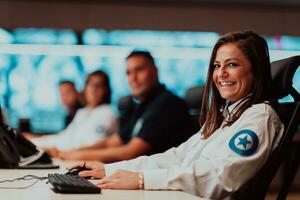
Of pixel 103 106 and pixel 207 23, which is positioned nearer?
pixel 103 106

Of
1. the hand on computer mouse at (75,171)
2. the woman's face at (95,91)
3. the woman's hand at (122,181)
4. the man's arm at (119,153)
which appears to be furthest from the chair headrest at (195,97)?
the woman's face at (95,91)

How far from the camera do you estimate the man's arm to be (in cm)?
292

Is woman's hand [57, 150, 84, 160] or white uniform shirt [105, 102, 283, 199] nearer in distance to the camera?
white uniform shirt [105, 102, 283, 199]

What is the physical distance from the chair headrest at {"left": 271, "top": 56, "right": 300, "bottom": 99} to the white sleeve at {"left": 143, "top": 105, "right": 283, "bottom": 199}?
0.53 ft

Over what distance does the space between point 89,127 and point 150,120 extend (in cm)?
109

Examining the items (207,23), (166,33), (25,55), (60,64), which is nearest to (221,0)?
(207,23)

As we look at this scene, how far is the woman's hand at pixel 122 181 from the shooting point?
49.3 inches

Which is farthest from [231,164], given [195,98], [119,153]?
[119,153]

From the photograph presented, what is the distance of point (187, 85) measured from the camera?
5.00m

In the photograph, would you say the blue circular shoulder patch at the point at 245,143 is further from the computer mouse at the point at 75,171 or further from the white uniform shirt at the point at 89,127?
the white uniform shirt at the point at 89,127

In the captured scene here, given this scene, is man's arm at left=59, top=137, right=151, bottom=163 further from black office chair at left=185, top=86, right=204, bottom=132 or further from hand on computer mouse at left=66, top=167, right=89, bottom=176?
hand on computer mouse at left=66, top=167, right=89, bottom=176

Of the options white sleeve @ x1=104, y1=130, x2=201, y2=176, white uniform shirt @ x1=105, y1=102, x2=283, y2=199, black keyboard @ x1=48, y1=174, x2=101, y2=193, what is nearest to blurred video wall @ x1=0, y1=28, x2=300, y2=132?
white sleeve @ x1=104, y1=130, x2=201, y2=176

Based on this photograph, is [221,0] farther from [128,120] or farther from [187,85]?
[128,120]

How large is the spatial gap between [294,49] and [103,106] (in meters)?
2.39
